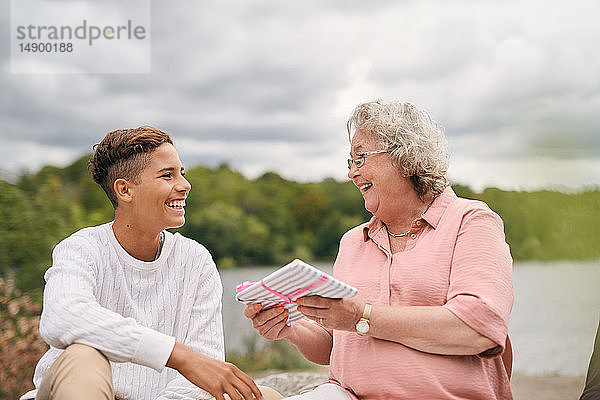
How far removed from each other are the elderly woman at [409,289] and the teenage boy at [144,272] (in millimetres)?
269

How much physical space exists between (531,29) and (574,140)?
4.02 metres

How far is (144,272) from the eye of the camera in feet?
7.48

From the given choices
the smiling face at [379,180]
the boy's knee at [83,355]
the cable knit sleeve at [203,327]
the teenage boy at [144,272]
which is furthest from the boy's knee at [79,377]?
the smiling face at [379,180]

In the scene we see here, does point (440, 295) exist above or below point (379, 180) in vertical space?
below

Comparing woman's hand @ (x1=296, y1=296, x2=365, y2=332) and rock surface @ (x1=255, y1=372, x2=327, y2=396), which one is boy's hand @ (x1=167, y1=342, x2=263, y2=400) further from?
rock surface @ (x1=255, y1=372, x2=327, y2=396)

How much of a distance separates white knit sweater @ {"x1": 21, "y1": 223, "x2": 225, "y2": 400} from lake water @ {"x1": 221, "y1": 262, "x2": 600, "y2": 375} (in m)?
3.36

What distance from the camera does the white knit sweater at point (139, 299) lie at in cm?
192

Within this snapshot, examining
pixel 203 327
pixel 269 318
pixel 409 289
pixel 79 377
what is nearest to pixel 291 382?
pixel 203 327

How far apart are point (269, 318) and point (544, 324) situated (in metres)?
4.71

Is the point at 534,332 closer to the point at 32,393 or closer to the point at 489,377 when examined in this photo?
the point at 489,377

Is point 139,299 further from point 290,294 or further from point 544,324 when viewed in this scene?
point 544,324

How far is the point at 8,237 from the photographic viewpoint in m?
5.53

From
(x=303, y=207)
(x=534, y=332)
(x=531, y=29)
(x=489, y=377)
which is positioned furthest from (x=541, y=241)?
(x=489, y=377)

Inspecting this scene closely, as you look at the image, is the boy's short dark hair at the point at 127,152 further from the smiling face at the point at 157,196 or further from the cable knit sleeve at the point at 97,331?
the cable knit sleeve at the point at 97,331
